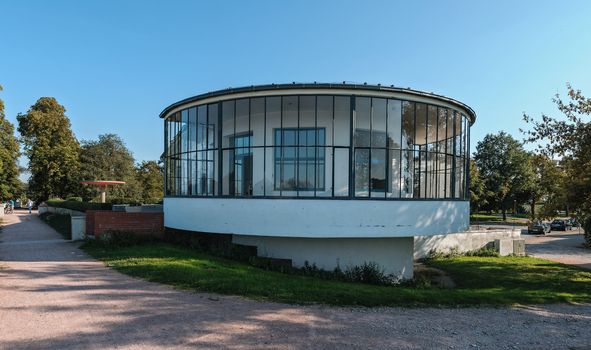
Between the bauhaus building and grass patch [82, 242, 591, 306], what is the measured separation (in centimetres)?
174

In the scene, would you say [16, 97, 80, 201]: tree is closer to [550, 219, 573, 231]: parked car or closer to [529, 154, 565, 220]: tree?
[529, 154, 565, 220]: tree

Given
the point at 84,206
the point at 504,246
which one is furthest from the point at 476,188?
the point at 84,206

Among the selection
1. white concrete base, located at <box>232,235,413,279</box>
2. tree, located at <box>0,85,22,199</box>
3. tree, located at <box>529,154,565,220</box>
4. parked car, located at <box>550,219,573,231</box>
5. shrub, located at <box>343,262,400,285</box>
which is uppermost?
tree, located at <box>0,85,22,199</box>

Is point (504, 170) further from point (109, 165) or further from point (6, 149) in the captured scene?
point (6, 149)

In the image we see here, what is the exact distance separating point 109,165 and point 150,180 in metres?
7.33

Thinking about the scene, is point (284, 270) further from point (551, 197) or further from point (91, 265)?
point (551, 197)

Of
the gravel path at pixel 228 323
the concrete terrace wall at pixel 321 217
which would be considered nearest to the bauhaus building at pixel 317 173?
the concrete terrace wall at pixel 321 217

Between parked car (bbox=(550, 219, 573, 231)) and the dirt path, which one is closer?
the dirt path

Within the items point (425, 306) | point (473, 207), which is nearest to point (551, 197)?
point (425, 306)

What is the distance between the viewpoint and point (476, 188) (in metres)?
49.3

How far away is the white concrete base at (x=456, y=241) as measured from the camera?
71.9 ft

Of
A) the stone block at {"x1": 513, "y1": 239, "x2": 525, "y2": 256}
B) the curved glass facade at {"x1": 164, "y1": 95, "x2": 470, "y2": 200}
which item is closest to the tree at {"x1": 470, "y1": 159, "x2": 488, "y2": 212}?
the stone block at {"x1": 513, "y1": 239, "x2": 525, "y2": 256}

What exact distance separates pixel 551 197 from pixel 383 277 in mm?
8873

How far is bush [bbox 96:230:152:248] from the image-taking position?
14.5 meters
